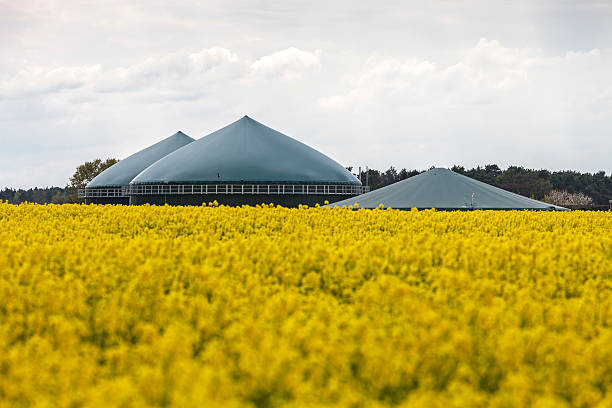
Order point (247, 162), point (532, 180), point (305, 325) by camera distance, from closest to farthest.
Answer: point (305, 325)
point (247, 162)
point (532, 180)

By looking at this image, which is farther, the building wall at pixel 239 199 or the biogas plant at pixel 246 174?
the biogas plant at pixel 246 174

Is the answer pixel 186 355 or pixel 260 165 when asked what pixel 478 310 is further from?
pixel 260 165

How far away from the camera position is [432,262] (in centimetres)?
784

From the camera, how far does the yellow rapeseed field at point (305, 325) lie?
392 centimetres

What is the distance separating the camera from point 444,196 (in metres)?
32.0

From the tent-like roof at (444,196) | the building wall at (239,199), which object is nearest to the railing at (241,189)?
the building wall at (239,199)

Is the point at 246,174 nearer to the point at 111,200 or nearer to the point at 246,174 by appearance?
the point at 246,174

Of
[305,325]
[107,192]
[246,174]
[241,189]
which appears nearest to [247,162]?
[246,174]

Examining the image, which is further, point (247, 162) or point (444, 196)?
point (247, 162)

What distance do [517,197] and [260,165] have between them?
1607 cm

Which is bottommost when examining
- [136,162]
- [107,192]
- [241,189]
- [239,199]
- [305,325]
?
Result: [305,325]

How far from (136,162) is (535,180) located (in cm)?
5077

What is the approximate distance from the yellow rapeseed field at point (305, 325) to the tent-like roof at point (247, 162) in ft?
109

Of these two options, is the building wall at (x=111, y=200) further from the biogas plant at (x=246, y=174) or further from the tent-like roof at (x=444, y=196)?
the tent-like roof at (x=444, y=196)
